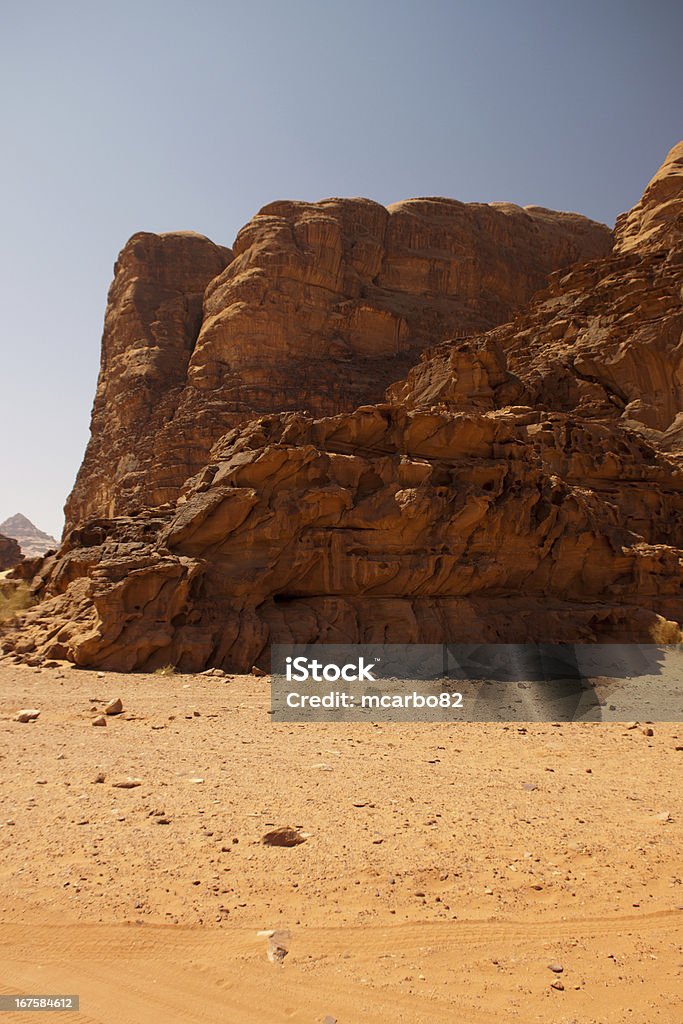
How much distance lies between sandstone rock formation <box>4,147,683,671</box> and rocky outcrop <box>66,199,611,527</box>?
96.4 feet

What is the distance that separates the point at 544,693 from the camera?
1038 centimetres

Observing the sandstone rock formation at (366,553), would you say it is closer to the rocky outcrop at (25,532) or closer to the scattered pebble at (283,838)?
the scattered pebble at (283,838)

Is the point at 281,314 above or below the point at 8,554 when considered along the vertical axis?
above

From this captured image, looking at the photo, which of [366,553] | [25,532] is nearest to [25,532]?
[25,532]

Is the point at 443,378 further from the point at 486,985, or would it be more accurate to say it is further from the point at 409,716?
the point at 486,985

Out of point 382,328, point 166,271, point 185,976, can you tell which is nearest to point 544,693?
point 185,976

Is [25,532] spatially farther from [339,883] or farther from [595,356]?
[339,883]

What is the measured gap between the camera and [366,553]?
45.4ft

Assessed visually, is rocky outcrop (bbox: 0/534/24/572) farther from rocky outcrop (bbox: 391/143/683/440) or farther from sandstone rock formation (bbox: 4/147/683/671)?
sandstone rock formation (bbox: 4/147/683/671)

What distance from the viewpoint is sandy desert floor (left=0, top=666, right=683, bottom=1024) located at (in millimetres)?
2914

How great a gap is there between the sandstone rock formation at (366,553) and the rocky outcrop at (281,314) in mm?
29386

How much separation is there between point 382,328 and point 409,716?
47.5 metres

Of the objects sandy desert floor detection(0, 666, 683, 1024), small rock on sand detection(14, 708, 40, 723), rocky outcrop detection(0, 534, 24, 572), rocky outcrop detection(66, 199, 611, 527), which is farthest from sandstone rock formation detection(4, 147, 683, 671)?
rocky outcrop detection(66, 199, 611, 527)

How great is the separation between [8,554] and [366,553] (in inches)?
1420
